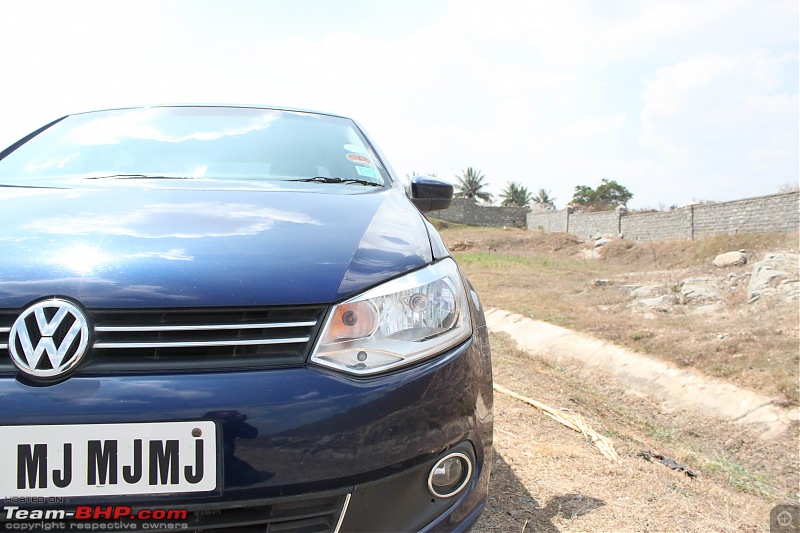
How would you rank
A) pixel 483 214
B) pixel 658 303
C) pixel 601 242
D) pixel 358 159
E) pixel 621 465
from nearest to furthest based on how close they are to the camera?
pixel 358 159 → pixel 621 465 → pixel 658 303 → pixel 601 242 → pixel 483 214

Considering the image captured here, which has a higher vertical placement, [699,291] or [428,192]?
[428,192]

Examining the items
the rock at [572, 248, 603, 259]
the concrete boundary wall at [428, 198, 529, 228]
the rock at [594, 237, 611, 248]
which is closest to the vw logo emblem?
the rock at [572, 248, 603, 259]

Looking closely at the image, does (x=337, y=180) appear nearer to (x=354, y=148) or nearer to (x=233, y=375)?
(x=354, y=148)

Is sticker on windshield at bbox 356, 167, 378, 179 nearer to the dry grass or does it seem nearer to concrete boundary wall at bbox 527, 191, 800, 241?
the dry grass

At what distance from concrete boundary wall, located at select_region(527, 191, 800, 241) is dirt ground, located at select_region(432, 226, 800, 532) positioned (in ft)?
30.4

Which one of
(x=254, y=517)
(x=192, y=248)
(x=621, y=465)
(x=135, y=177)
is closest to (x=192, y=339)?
(x=192, y=248)

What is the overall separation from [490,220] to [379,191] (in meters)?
44.5

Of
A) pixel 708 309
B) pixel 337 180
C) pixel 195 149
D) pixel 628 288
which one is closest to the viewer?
pixel 337 180

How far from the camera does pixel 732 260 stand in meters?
13.2

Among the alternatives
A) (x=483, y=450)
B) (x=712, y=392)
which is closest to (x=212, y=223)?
(x=483, y=450)

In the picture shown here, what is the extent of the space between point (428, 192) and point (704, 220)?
67.3ft

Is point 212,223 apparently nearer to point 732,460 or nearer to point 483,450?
point 483,450

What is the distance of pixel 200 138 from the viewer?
2213 millimetres

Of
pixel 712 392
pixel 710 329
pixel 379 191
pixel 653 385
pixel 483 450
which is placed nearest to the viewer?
pixel 483 450
